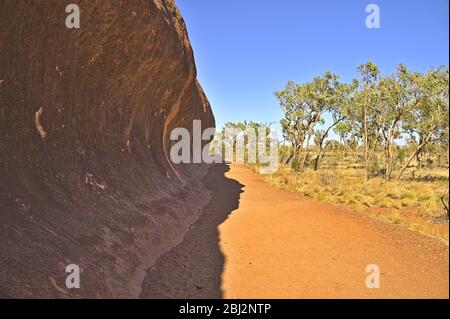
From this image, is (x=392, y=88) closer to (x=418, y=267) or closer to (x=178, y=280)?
(x=418, y=267)

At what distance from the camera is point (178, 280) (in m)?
7.94

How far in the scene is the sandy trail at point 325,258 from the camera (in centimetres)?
698

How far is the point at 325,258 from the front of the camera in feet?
29.0

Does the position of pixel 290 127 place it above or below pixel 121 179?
above

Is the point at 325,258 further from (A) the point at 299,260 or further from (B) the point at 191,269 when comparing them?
(B) the point at 191,269

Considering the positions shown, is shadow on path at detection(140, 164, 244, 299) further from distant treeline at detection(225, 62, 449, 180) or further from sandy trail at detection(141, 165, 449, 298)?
distant treeline at detection(225, 62, 449, 180)

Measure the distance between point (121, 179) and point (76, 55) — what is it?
12.6ft

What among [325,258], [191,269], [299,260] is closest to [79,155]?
[191,269]

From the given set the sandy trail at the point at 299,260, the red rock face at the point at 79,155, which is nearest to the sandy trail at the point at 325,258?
the sandy trail at the point at 299,260

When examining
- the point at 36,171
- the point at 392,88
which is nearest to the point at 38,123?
the point at 36,171

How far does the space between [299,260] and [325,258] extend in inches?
24.3

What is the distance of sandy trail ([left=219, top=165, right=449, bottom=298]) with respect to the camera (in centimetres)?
698

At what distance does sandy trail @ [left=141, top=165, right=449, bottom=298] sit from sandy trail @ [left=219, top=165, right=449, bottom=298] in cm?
2

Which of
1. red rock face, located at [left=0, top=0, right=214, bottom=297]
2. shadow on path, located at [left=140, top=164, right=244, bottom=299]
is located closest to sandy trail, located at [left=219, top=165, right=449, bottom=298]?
shadow on path, located at [left=140, top=164, right=244, bottom=299]
